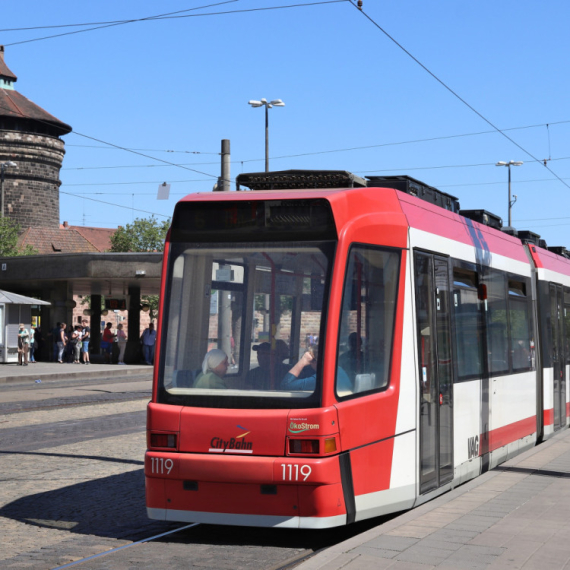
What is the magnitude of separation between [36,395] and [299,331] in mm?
16690

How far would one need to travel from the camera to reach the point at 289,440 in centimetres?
656

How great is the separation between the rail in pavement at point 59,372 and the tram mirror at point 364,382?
867 inches

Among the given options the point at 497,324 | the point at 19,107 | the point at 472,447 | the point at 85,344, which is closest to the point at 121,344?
the point at 85,344

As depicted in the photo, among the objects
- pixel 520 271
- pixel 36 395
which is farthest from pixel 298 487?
pixel 36 395

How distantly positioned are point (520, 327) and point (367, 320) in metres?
5.20

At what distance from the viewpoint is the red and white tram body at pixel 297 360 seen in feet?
21.6

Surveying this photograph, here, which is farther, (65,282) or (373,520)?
(65,282)

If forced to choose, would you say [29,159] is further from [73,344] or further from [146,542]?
[146,542]

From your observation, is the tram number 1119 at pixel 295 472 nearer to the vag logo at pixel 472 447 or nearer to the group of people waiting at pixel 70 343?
the vag logo at pixel 472 447

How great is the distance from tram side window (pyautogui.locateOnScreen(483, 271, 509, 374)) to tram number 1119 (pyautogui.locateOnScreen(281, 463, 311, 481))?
13.5ft

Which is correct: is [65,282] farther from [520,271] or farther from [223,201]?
[223,201]

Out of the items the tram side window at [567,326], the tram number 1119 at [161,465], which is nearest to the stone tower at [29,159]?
the tram side window at [567,326]

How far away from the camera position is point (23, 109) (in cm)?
8331

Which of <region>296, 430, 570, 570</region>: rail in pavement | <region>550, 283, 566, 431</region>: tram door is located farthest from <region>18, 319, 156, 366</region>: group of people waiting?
<region>296, 430, 570, 570</region>: rail in pavement
